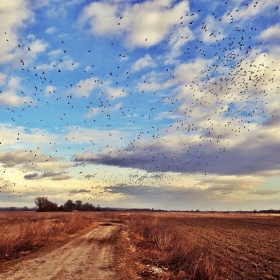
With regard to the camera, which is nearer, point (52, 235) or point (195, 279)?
point (195, 279)

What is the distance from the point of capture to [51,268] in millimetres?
14141

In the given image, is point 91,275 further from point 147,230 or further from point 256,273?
point 147,230

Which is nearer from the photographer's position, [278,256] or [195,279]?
[195,279]

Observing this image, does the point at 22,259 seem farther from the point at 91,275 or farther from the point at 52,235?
the point at 52,235

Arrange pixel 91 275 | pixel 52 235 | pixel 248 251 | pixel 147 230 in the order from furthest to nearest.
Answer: pixel 147 230
pixel 52 235
pixel 248 251
pixel 91 275

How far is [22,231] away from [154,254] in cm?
1108

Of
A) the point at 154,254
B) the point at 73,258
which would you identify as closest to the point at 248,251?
the point at 154,254

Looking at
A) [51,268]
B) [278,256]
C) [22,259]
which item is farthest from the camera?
[278,256]

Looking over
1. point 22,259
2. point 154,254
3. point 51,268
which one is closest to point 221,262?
point 154,254

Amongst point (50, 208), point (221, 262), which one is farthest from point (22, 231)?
point (50, 208)

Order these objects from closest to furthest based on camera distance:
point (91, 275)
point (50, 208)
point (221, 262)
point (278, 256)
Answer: point (91, 275) < point (221, 262) < point (278, 256) < point (50, 208)

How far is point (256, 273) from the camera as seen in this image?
55.7 ft

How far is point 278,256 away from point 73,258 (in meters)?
15.3

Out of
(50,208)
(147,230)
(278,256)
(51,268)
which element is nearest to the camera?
(51,268)
